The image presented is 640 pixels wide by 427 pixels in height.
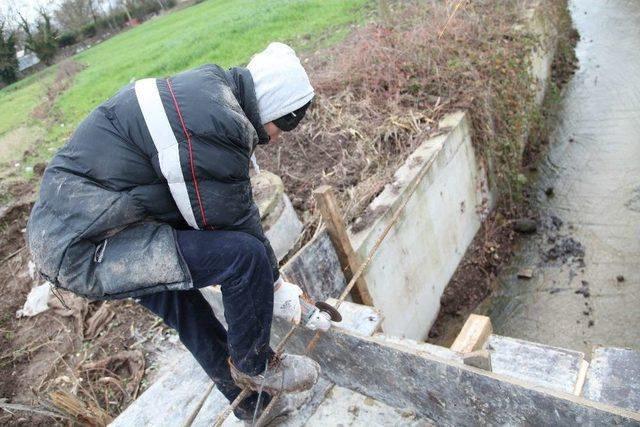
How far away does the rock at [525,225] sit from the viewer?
20.1 feet

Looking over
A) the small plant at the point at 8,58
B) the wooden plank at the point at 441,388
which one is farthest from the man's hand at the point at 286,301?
the small plant at the point at 8,58

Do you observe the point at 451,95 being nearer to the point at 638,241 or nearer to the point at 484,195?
the point at 484,195

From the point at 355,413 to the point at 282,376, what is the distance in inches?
24.4

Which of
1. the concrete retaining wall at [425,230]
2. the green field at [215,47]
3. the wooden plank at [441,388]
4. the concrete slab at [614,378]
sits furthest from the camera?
the green field at [215,47]

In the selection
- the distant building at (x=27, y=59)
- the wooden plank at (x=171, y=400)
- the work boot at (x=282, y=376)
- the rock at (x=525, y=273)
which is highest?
the distant building at (x=27, y=59)

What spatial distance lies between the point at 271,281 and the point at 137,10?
38.9 meters

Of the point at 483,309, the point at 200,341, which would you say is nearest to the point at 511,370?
the point at 200,341

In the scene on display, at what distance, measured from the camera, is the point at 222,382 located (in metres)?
2.88

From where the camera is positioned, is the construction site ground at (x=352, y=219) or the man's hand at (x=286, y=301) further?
the construction site ground at (x=352, y=219)

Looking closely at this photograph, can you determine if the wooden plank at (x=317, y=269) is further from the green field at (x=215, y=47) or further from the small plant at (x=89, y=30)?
the small plant at (x=89, y=30)

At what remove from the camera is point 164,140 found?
2016mm

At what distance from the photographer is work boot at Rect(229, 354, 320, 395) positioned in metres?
2.71

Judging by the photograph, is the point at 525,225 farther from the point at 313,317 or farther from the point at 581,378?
the point at 313,317

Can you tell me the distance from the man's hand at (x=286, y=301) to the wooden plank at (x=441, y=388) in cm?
37
